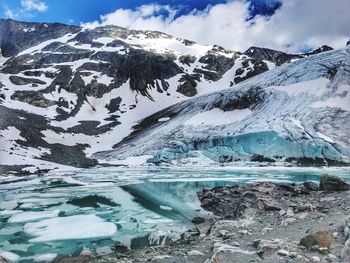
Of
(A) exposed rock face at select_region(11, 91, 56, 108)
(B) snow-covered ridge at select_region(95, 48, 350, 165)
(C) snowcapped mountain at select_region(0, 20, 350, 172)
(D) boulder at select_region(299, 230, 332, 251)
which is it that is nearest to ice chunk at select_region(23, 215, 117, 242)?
(D) boulder at select_region(299, 230, 332, 251)

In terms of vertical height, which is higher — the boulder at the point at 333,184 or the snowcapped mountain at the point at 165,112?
the snowcapped mountain at the point at 165,112

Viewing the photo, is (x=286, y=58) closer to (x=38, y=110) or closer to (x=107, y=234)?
(x=38, y=110)

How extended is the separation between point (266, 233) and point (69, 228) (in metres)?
10.3

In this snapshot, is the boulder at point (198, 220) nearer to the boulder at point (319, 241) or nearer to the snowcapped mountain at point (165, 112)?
the boulder at point (319, 241)

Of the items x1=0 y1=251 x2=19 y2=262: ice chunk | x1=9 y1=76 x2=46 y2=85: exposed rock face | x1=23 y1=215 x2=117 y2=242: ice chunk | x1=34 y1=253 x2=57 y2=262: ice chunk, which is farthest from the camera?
x1=9 y1=76 x2=46 y2=85: exposed rock face

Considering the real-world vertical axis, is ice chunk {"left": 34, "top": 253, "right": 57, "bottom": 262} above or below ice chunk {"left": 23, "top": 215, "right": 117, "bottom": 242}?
below

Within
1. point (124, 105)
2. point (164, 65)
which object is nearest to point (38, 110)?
point (124, 105)

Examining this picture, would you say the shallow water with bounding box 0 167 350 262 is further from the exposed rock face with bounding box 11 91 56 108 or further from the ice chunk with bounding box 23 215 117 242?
the exposed rock face with bounding box 11 91 56 108

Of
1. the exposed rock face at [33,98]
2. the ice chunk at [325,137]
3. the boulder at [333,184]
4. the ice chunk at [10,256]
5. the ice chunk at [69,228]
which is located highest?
the exposed rock face at [33,98]

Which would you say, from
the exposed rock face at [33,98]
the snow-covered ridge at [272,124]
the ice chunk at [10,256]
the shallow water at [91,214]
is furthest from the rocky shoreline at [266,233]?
the exposed rock face at [33,98]

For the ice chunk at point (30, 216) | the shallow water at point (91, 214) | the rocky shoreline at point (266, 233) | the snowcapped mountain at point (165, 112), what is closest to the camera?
the rocky shoreline at point (266, 233)

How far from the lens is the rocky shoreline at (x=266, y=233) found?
39.6 ft

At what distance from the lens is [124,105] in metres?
123

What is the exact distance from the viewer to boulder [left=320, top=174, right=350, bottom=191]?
96.3 ft
